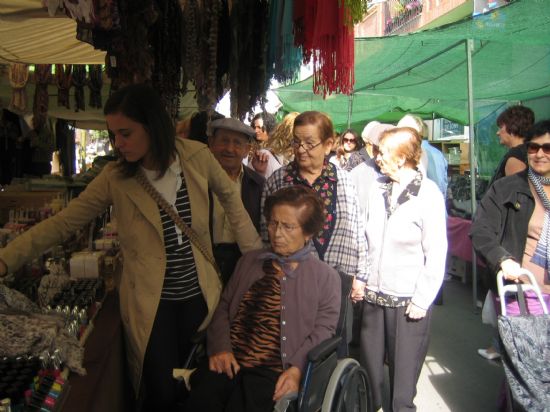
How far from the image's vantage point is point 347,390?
2.28 metres

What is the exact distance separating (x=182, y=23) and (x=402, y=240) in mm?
1799

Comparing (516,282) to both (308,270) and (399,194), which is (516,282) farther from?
(308,270)

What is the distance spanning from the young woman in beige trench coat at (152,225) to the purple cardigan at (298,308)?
0.33 feet

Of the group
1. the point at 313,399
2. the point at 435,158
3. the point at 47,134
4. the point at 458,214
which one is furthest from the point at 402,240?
the point at 47,134

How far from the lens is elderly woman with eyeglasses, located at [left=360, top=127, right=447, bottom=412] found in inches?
109

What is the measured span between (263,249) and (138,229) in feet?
2.01

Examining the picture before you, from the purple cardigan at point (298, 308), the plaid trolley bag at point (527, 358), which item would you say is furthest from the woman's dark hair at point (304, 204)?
the plaid trolley bag at point (527, 358)

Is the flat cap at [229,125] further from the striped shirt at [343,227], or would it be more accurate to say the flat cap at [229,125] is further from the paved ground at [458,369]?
the paved ground at [458,369]

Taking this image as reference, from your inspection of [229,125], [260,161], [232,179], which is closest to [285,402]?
[232,179]

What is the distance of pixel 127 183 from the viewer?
218cm

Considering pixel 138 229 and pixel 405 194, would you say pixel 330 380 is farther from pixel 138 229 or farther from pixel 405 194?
pixel 405 194

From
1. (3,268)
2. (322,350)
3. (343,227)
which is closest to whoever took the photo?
(3,268)

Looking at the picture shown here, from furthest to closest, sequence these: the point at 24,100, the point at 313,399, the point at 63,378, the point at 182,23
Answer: the point at 24,100 < the point at 182,23 < the point at 313,399 < the point at 63,378

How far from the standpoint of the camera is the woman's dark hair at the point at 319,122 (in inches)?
103
